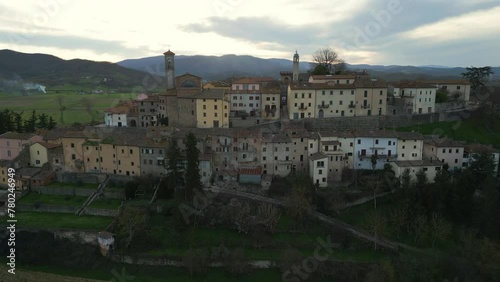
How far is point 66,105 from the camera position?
243ft

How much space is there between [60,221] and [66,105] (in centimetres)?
4710

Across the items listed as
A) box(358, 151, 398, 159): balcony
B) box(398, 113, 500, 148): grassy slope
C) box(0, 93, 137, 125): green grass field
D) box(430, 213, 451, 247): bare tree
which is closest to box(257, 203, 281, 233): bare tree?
box(358, 151, 398, 159): balcony

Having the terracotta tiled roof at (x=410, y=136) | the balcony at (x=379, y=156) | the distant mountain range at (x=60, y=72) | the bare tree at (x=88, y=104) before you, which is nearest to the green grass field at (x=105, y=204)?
the balcony at (x=379, y=156)

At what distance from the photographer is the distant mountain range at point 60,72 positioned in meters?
104

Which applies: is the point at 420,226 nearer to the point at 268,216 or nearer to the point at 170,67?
the point at 268,216

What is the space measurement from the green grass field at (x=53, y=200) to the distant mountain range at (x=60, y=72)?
233 ft

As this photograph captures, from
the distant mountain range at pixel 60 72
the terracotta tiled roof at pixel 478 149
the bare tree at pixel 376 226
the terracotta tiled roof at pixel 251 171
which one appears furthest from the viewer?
the distant mountain range at pixel 60 72

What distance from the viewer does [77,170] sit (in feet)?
130

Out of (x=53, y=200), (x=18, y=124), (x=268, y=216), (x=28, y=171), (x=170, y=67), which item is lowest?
(x=53, y=200)

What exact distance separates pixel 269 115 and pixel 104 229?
23641 mm

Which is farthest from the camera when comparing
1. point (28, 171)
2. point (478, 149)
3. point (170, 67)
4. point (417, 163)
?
point (170, 67)

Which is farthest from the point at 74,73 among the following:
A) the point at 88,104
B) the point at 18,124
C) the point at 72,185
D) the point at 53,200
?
the point at 53,200

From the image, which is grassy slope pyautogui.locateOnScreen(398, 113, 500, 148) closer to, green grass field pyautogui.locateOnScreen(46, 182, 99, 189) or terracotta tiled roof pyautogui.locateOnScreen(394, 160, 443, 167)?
terracotta tiled roof pyautogui.locateOnScreen(394, 160, 443, 167)

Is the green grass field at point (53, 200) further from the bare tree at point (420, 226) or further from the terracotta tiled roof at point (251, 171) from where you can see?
the bare tree at point (420, 226)
